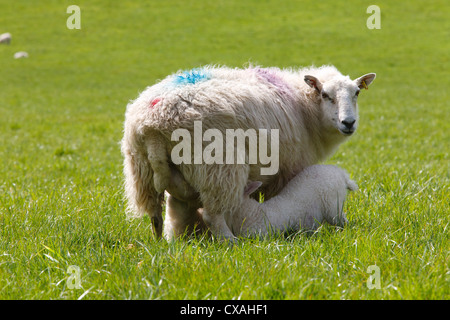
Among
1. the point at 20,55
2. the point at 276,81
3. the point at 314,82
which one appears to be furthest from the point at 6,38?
the point at 314,82

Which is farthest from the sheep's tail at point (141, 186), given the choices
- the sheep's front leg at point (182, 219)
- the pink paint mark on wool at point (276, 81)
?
the pink paint mark on wool at point (276, 81)

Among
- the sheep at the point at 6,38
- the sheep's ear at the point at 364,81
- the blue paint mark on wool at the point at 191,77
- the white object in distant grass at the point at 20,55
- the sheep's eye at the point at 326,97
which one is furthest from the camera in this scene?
the sheep at the point at 6,38

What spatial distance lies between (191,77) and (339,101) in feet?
3.97

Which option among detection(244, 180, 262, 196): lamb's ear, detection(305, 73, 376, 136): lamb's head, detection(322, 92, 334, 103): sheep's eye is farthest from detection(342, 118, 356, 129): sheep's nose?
detection(244, 180, 262, 196): lamb's ear

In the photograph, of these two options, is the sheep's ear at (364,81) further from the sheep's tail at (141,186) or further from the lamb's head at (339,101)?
the sheep's tail at (141,186)

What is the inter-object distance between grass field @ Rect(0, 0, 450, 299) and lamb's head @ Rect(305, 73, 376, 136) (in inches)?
27.6

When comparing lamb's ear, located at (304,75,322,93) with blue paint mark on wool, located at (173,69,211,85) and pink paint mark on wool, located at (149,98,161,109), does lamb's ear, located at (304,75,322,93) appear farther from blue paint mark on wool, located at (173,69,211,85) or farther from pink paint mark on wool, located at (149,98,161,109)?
pink paint mark on wool, located at (149,98,161,109)

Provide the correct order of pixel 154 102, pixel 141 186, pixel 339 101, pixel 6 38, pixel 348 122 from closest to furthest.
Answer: pixel 154 102 < pixel 141 186 < pixel 348 122 < pixel 339 101 < pixel 6 38

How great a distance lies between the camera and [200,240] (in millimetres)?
3842

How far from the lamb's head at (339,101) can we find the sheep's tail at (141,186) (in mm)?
1503

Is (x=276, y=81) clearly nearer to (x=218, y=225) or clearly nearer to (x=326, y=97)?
(x=326, y=97)

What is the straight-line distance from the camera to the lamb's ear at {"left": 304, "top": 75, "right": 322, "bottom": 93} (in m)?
4.69

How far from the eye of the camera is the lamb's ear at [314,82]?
15.4 feet
